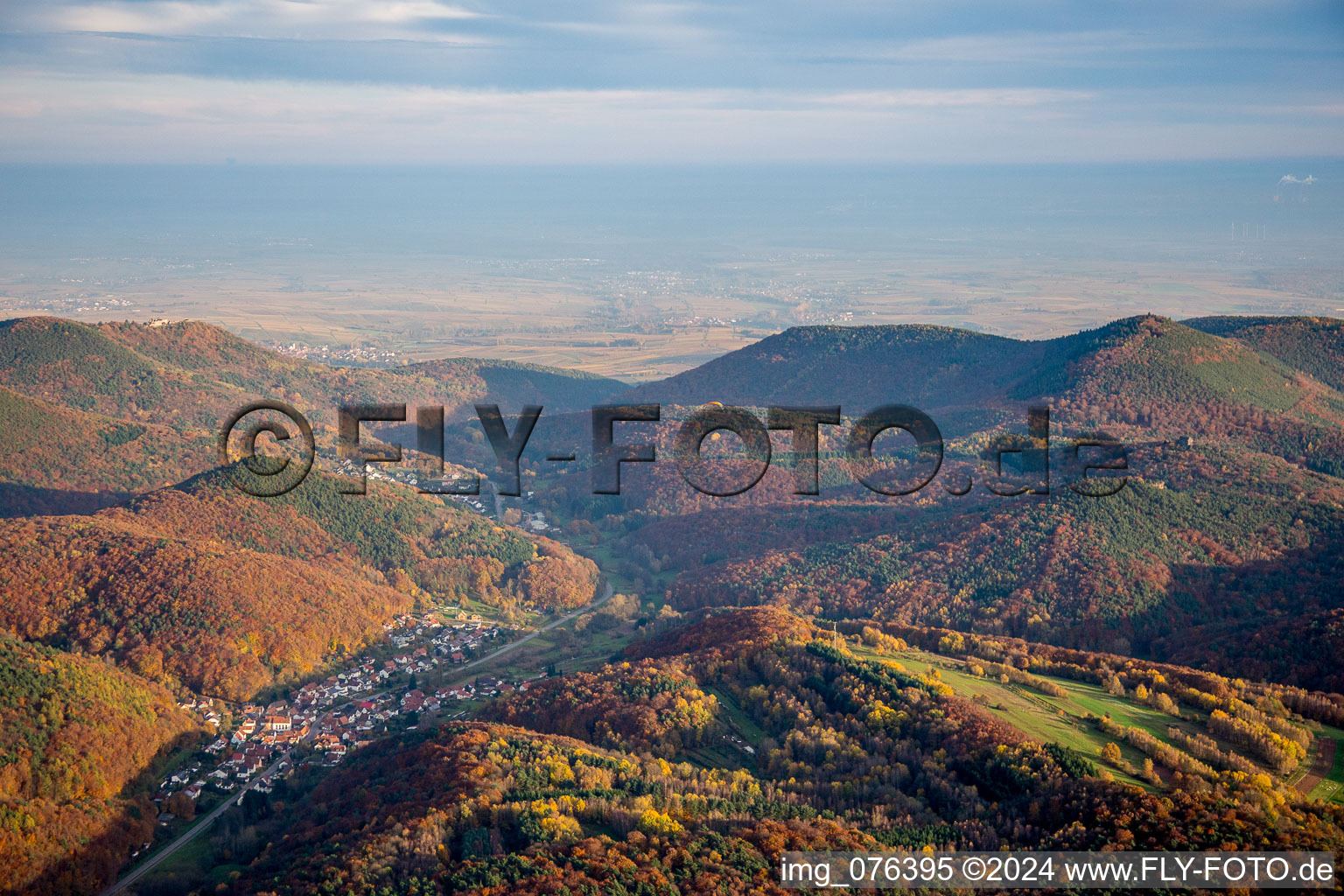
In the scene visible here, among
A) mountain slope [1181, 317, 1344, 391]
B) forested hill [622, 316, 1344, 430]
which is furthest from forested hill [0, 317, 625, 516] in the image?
mountain slope [1181, 317, 1344, 391]

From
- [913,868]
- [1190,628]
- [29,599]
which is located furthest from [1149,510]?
[29,599]

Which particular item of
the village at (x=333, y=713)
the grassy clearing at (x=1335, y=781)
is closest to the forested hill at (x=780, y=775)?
the grassy clearing at (x=1335, y=781)

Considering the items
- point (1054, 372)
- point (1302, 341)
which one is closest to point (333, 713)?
point (1054, 372)

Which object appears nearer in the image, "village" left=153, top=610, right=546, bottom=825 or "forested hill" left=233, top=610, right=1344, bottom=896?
"forested hill" left=233, top=610, right=1344, bottom=896

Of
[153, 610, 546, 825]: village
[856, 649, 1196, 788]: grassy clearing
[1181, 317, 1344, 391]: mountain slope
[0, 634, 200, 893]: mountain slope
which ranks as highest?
[1181, 317, 1344, 391]: mountain slope

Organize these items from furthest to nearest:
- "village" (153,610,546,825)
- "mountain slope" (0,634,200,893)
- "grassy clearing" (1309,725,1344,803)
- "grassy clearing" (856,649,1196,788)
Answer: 1. "village" (153,610,546,825)
2. "grassy clearing" (856,649,1196,788)
3. "mountain slope" (0,634,200,893)
4. "grassy clearing" (1309,725,1344,803)

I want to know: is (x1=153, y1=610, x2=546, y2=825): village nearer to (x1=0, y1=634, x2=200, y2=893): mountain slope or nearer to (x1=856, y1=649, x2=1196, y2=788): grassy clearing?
(x1=0, y1=634, x2=200, y2=893): mountain slope

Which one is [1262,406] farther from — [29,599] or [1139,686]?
[29,599]

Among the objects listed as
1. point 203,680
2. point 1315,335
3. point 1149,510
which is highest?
point 1315,335

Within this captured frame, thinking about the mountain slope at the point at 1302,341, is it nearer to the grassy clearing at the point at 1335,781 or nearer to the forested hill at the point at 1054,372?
the forested hill at the point at 1054,372
